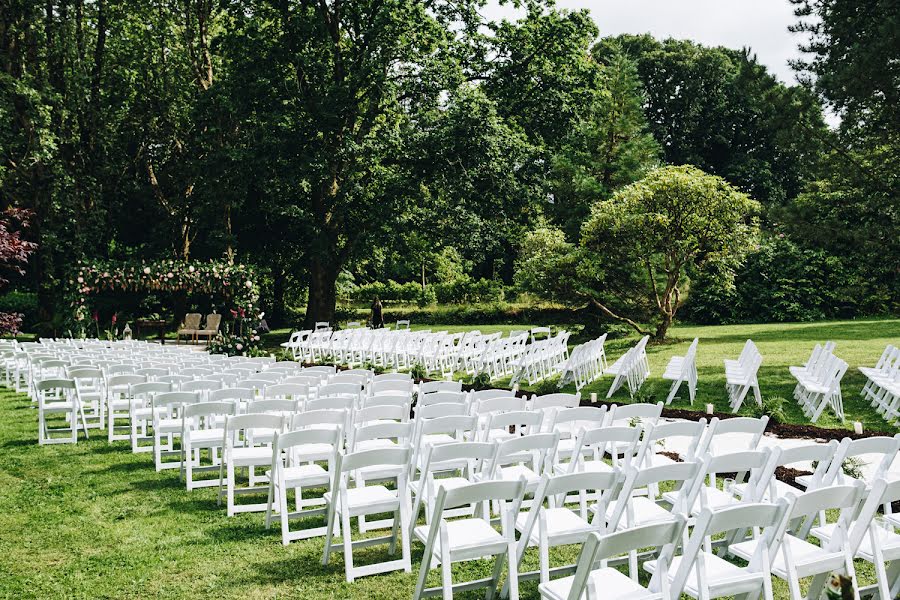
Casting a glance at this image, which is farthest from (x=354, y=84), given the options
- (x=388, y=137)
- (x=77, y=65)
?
(x=77, y=65)

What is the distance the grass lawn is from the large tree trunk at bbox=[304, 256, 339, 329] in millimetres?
1864

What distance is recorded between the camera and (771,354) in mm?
16750

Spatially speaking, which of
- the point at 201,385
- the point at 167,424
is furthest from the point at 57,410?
the point at 201,385

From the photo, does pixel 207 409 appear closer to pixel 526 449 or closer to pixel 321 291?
pixel 526 449

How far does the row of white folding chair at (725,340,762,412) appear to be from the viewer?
992 centimetres

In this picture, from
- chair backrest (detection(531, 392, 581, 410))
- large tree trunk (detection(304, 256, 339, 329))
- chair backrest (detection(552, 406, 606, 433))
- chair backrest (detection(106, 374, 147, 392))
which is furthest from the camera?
large tree trunk (detection(304, 256, 339, 329))

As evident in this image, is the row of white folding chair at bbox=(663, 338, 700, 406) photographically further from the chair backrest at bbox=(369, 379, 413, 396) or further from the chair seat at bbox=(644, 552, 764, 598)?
the chair seat at bbox=(644, 552, 764, 598)

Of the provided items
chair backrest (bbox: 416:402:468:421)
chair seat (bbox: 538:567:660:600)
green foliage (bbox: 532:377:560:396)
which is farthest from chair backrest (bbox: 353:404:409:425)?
green foliage (bbox: 532:377:560:396)

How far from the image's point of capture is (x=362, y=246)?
76.7 ft

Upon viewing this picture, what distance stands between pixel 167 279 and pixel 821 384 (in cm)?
1593

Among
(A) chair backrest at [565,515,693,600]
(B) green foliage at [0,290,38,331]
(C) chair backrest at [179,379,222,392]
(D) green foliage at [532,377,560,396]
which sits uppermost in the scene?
(B) green foliage at [0,290,38,331]

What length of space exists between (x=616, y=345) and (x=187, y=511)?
16.2 meters

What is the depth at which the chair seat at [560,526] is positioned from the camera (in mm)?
3957

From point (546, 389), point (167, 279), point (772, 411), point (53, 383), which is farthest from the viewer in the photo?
point (167, 279)
